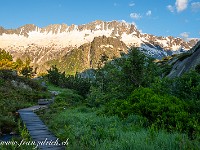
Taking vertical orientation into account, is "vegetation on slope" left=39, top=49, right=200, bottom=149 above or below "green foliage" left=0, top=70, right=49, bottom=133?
above

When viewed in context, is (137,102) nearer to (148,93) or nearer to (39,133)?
(148,93)

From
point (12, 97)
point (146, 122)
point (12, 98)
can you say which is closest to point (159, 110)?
point (146, 122)

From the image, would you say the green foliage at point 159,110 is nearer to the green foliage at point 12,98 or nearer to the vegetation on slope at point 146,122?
the vegetation on slope at point 146,122

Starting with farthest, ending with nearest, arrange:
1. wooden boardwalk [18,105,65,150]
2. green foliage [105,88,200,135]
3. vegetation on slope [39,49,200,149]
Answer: green foliage [105,88,200,135] < wooden boardwalk [18,105,65,150] < vegetation on slope [39,49,200,149]

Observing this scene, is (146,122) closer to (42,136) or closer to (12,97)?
(42,136)

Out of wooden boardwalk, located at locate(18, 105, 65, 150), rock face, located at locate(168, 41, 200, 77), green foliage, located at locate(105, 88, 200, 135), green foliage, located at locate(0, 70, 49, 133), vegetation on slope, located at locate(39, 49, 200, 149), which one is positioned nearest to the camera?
vegetation on slope, located at locate(39, 49, 200, 149)

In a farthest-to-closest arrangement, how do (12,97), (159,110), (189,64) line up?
(189,64), (12,97), (159,110)

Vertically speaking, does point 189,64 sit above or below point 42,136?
above

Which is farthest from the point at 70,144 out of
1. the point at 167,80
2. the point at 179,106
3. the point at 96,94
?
the point at 96,94

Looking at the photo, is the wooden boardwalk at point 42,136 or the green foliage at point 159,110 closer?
the wooden boardwalk at point 42,136

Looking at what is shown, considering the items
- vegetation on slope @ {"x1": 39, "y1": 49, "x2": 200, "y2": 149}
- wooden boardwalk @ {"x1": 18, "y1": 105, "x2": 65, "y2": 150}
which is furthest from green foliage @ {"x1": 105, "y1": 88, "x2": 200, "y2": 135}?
wooden boardwalk @ {"x1": 18, "y1": 105, "x2": 65, "y2": 150}

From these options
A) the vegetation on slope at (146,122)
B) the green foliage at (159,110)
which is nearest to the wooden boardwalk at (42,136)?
the vegetation on slope at (146,122)

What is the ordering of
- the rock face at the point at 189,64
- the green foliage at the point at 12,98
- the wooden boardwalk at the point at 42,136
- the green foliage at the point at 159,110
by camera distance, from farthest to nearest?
1. the rock face at the point at 189,64
2. the green foliage at the point at 12,98
3. the green foliage at the point at 159,110
4. the wooden boardwalk at the point at 42,136

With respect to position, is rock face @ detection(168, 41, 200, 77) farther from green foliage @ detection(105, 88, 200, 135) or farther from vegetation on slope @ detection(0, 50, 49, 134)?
vegetation on slope @ detection(0, 50, 49, 134)
